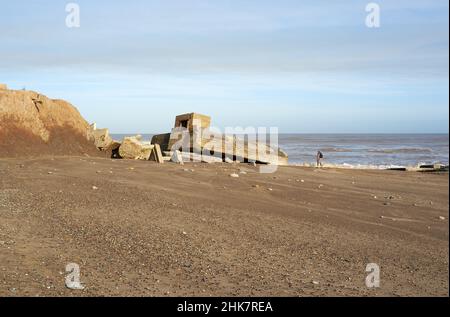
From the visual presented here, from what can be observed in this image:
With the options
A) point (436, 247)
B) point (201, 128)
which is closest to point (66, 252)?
point (436, 247)

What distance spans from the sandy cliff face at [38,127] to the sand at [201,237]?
151cm

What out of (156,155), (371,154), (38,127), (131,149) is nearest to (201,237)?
(38,127)

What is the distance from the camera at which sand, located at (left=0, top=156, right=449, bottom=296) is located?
4512 millimetres

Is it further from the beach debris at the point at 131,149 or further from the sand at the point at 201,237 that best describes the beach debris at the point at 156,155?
the sand at the point at 201,237

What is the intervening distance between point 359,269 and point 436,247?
6.26 ft

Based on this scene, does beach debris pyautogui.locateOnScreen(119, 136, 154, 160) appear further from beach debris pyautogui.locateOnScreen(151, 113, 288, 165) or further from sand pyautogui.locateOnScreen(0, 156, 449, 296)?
sand pyautogui.locateOnScreen(0, 156, 449, 296)

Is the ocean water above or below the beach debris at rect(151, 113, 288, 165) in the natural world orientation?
below

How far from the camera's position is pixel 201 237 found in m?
5.98

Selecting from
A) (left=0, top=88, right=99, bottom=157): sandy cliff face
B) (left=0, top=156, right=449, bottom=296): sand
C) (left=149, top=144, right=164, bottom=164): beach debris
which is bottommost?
(left=0, top=156, right=449, bottom=296): sand

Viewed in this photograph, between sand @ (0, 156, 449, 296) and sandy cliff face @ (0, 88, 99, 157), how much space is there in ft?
4.96

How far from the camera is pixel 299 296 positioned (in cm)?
436

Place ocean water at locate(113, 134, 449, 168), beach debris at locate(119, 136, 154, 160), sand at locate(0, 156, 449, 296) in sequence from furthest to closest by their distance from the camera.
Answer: ocean water at locate(113, 134, 449, 168), beach debris at locate(119, 136, 154, 160), sand at locate(0, 156, 449, 296)

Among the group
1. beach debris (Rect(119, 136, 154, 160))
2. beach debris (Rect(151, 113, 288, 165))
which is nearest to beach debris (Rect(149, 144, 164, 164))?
beach debris (Rect(119, 136, 154, 160))

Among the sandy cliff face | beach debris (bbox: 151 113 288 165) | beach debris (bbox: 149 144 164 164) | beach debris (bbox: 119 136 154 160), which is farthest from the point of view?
beach debris (bbox: 151 113 288 165)
